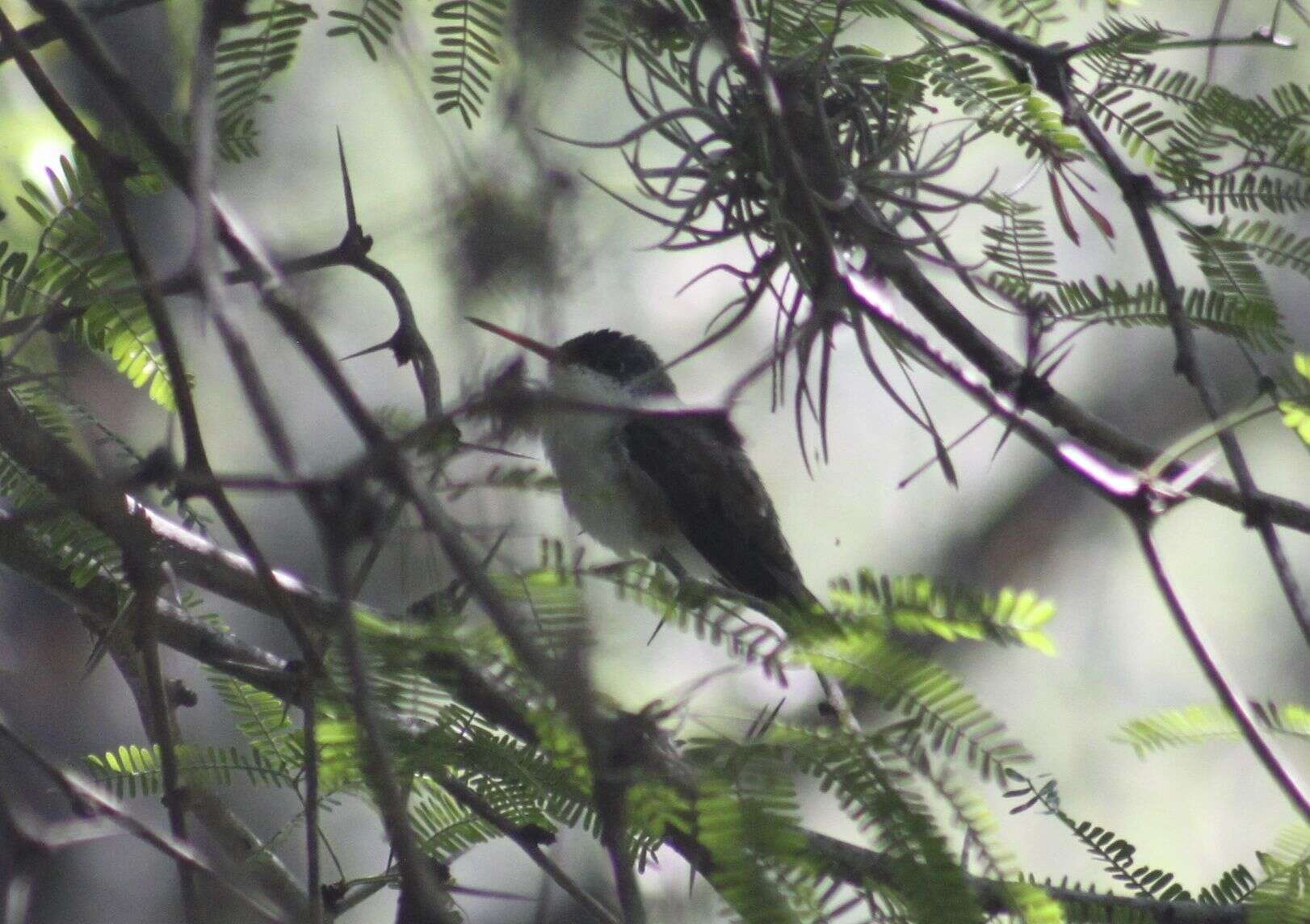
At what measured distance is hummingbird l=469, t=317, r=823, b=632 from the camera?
13.5 ft

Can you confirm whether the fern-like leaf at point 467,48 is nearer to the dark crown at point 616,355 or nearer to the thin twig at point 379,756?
the thin twig at point 379,756

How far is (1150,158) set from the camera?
262 centimetres

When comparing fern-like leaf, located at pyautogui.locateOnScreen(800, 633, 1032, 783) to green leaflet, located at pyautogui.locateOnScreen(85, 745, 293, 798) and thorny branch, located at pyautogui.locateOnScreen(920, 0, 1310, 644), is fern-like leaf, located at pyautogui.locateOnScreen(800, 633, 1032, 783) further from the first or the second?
green leaflet, located at pyautogui.locateOnScreen(85, 745, 293, 798)

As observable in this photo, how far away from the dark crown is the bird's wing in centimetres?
22

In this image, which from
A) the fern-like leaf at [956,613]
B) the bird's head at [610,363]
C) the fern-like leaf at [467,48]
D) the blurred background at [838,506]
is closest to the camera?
the fern-like leaf at [956,613]

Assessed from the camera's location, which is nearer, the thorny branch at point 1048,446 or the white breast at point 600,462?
the thorny branch at point 1048,446

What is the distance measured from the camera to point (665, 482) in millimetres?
4336

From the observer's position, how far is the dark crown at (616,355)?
455 centimetres

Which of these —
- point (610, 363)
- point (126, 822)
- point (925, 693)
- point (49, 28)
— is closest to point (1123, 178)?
point (925, 693)

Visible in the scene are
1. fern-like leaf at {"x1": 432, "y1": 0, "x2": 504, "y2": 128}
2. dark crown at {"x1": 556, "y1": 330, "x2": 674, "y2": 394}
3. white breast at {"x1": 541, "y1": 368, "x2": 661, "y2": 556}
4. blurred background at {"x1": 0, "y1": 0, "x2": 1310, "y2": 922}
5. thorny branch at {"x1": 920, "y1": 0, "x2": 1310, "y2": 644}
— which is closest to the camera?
thorny branch at {"x1": 920, "y1": 0, "x2": 1310, "y2": 644}

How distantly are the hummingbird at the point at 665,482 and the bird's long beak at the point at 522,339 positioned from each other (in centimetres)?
164

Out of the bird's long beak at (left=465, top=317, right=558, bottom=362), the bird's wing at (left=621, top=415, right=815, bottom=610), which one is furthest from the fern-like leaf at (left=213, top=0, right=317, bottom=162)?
the bird's wing at (left=621, top=415, right=815, bottom=610)

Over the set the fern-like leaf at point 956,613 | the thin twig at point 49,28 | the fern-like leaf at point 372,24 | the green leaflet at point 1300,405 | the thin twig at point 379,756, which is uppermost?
the fern-like leaf at point 372,24

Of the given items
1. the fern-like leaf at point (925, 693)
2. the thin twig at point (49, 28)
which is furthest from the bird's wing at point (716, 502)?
the fern-like leaf at point (925, 693)
